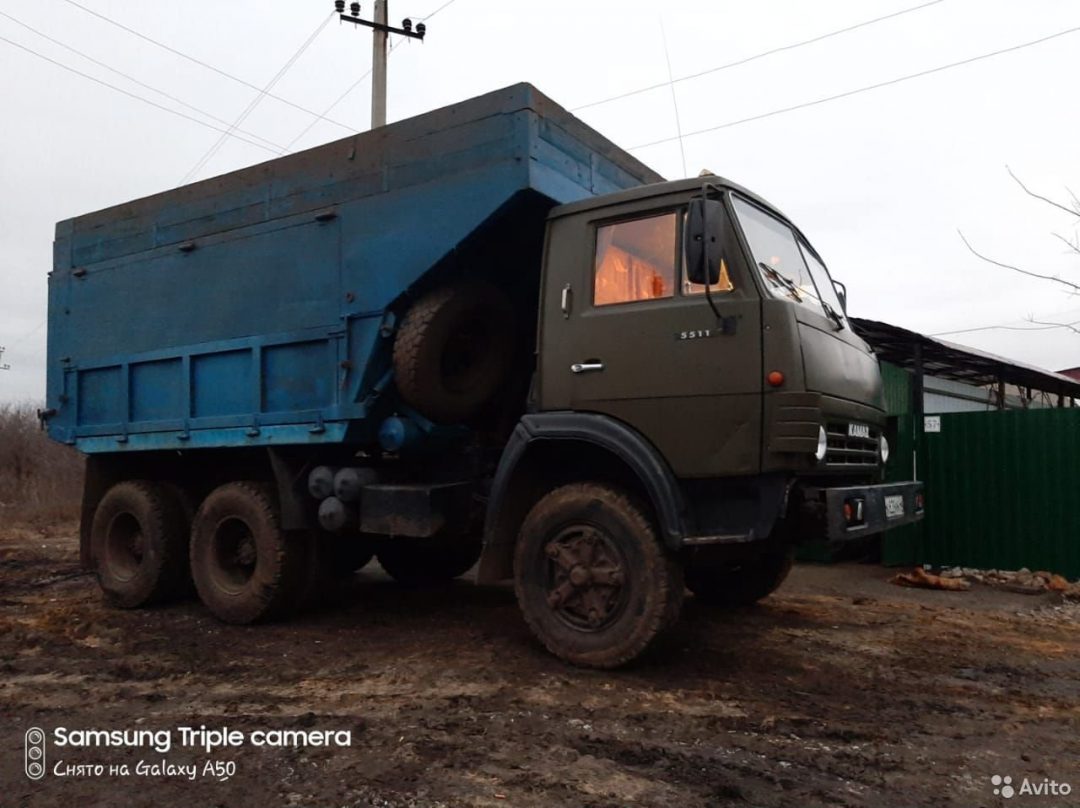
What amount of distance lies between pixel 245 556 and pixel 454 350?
2470 mm

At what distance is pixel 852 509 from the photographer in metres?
4.21

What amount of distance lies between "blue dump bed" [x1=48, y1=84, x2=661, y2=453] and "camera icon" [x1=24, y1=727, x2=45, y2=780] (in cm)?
243

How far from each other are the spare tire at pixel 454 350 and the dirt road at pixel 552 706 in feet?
5.40

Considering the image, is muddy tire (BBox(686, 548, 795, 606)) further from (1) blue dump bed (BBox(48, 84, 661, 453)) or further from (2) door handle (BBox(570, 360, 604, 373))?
(1) blue dump bed (BBox(48, 84, 661, 453))

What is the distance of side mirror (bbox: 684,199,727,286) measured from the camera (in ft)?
13.5

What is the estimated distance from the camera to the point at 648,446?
4.44 meters

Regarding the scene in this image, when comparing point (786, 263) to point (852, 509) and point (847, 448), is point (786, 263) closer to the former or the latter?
point (847, 448)

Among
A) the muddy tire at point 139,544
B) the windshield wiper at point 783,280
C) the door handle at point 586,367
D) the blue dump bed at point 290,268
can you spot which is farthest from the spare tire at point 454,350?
the muddy tire at point 139,544

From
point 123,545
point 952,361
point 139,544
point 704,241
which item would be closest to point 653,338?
point 704,241

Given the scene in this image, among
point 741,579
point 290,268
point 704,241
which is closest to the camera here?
point 704,241

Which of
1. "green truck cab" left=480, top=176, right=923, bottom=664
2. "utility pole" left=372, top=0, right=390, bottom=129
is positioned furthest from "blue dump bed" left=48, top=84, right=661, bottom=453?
"utility pole" left=372, top=0, right=390, bottom=129

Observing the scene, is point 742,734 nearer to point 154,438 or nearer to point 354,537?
point 354,537

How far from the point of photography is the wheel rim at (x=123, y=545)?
709cm

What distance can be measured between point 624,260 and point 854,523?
6.46ft
